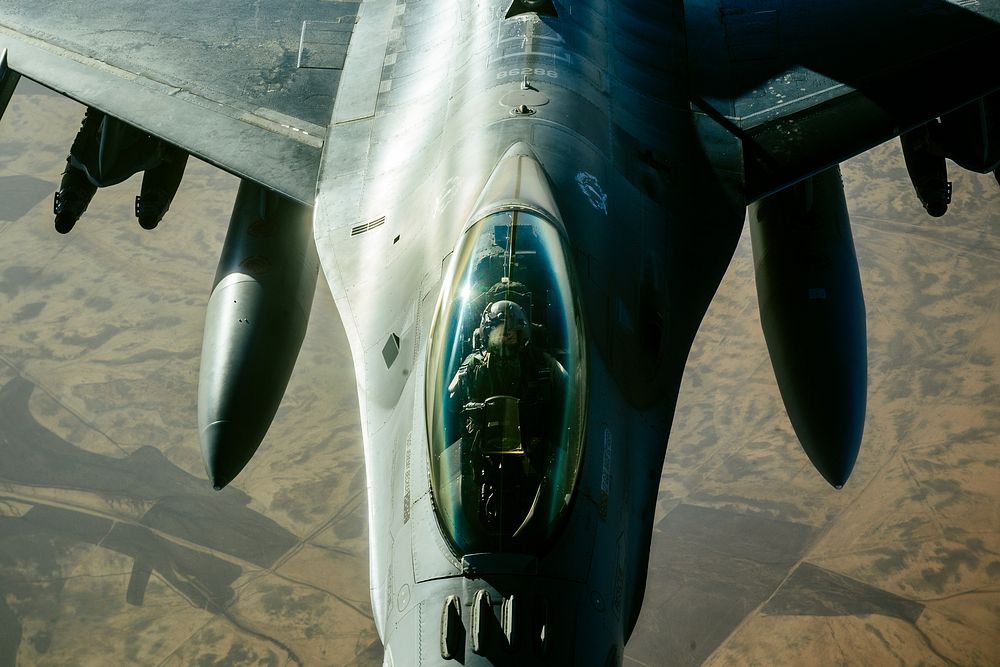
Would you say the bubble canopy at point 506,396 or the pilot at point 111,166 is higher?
the pilot at point 111,166

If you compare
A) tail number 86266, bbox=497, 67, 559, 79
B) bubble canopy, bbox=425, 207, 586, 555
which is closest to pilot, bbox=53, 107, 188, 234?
tail number 86266, bbox=497, 67, 559, 79

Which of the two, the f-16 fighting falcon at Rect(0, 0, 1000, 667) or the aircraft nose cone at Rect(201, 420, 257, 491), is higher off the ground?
the f-16 fighting falcon at Rect(0, 0, 1000, 667)

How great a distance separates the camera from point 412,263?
7.34 metres

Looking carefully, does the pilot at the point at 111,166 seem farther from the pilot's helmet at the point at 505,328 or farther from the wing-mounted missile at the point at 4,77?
the pilot's helmet at the point at 505,328

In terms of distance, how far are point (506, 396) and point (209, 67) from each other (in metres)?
6.69

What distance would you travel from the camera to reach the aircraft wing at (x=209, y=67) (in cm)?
932

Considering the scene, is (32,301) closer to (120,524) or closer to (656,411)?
(120,524)

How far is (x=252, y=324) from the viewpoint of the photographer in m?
9.11

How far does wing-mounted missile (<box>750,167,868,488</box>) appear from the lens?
9.13m

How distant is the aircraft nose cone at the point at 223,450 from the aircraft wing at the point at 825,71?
505cm

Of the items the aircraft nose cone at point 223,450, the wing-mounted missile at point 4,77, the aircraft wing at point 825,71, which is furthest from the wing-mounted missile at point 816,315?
the wing-mounted missile at point 4,77

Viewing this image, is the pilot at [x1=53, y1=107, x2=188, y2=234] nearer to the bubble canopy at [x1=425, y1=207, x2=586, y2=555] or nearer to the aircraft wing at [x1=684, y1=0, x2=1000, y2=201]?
the aircraft wing at [x1=684, y1=0, x2=1000, y2=201]

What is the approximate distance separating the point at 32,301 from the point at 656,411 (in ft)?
66.6

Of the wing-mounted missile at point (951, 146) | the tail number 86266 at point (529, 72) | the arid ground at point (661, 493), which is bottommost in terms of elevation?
the arid ground at point (661, 493)
